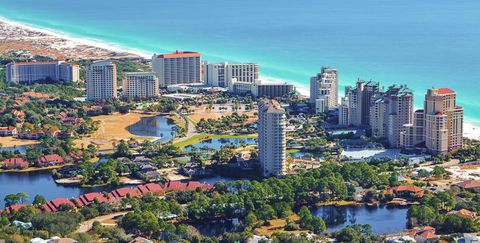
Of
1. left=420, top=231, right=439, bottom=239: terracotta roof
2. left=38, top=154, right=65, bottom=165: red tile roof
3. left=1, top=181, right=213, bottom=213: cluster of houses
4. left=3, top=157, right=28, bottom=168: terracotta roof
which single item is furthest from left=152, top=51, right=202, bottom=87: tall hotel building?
left=420, top=231, right=439, bottom=239: terracotta roof

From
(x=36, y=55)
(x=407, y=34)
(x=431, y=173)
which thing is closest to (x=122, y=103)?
(x=36, y=55)

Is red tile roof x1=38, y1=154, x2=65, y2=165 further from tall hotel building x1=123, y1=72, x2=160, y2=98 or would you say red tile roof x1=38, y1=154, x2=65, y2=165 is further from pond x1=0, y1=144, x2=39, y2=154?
tall hotel building x1=123, y1=72, x2=160, y2=98

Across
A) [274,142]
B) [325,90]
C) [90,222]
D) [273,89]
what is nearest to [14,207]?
[90,222]

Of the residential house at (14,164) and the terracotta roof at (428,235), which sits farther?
the residential house at (14,164)

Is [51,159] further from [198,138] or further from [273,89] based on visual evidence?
[273,89]

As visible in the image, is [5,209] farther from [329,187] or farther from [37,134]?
[37,134]

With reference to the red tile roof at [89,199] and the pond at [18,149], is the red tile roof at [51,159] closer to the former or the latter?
the pond at [18,149]

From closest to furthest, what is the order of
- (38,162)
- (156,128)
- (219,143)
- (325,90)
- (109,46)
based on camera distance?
(38,162) < (219,143) < (156,128) < (325,90) < (109,46)

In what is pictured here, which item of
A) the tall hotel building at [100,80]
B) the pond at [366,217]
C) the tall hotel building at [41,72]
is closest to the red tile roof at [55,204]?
the pond at [366,217]
